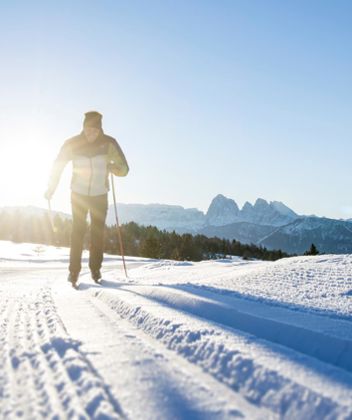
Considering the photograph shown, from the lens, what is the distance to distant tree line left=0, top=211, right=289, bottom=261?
9364cm

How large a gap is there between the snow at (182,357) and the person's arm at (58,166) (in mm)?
3384

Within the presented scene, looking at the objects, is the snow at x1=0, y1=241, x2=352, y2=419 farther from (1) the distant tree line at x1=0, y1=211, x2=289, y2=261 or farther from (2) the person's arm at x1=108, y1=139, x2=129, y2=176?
(1) the distant tree line at x1=0, y1=211, x2=289, y2=261

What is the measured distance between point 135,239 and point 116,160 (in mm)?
96659

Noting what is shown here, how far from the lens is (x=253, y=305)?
334 centimetres

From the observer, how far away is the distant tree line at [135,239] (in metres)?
93.6

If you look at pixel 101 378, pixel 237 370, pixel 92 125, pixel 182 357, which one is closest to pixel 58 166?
pixel 92 125

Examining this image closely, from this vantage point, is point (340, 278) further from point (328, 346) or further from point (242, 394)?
point (242, 394)

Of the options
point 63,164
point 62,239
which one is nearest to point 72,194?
point 63,164

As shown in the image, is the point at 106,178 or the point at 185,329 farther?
the point at 106,178

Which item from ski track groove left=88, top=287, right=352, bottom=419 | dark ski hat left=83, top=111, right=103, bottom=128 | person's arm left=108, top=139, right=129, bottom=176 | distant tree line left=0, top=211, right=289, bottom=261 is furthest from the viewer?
distant tree line left=0, top=211, right=289, bottom=261

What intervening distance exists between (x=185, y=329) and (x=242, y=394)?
938 millimetres

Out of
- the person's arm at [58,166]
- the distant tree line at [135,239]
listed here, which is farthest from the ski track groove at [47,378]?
the distant tree line at [135,239]

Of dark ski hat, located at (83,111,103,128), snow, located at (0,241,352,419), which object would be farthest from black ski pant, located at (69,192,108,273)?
snow, located at (0,241,352,419)

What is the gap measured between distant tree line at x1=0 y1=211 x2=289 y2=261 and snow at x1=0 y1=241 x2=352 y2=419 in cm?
8368
